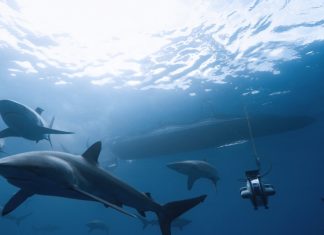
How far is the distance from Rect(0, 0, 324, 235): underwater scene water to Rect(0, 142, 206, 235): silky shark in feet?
0.07

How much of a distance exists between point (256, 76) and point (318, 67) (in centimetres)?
432

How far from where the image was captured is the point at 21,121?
6883 mm

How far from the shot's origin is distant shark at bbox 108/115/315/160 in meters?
24.5

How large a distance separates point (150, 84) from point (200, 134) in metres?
8.69

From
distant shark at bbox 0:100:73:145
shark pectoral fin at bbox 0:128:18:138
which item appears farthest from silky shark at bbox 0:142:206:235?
shark pectoral fin at bbox 0:128:18:138

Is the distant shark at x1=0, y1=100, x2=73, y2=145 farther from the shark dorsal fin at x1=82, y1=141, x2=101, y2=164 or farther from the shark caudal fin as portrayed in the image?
the shark caudal fin

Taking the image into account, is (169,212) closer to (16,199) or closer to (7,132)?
(16,199)

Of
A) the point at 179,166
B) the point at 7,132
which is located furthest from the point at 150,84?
the point at 7,132

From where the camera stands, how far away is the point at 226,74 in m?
18.6

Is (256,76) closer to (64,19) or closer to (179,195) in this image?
(64,19)

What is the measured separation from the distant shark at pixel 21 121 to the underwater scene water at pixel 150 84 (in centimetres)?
3

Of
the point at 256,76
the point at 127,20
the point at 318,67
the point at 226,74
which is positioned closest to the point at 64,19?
the point at 127,20

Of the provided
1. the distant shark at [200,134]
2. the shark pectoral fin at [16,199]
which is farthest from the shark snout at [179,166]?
the distant shark at [200,134]

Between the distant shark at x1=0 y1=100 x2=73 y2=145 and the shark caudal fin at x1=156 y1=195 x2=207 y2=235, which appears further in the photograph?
the distant shark at x1=0 y1=100 x2=73 y2=145
